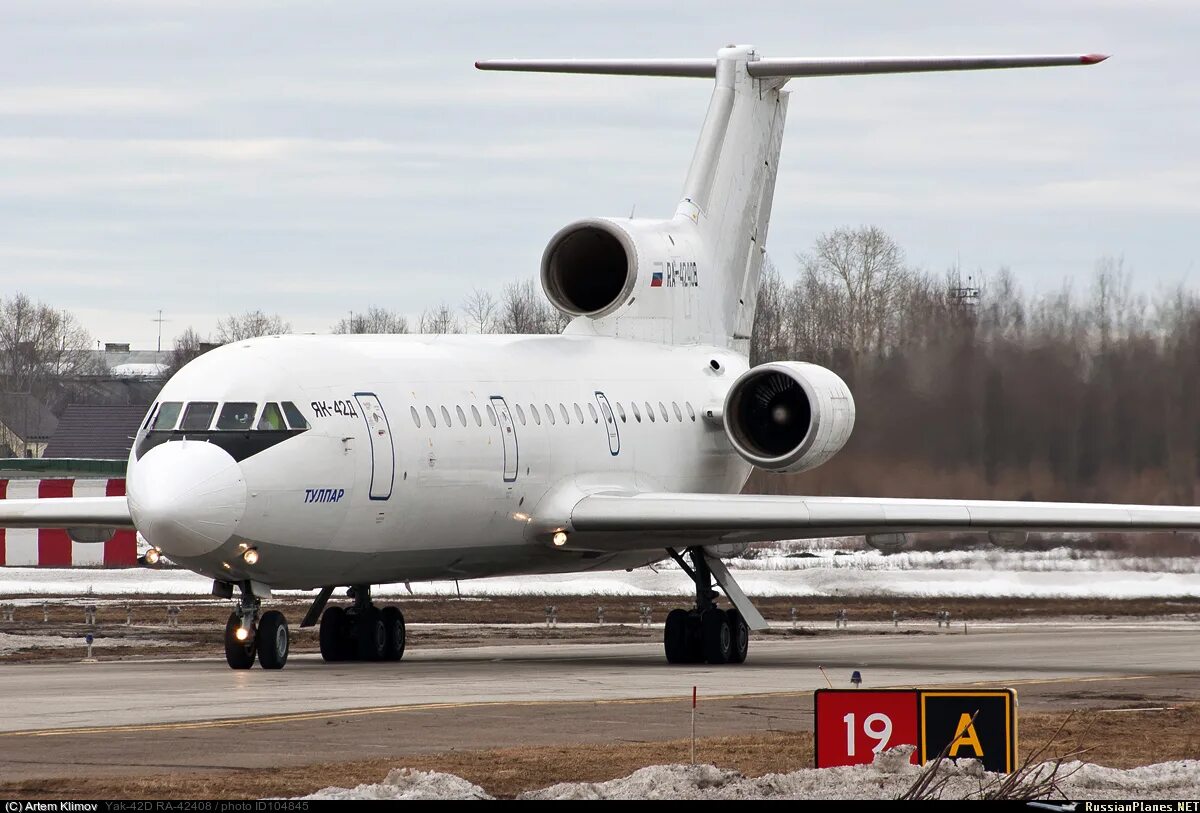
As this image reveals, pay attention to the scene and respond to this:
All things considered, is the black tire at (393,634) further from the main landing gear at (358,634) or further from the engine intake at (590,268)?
the engine intake at (590,268)

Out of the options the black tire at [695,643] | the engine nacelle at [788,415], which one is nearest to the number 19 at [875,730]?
the black tire at [695,643]

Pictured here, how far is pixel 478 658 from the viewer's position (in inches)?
1013

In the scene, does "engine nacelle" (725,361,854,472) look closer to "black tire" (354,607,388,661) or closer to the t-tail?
the t-tail

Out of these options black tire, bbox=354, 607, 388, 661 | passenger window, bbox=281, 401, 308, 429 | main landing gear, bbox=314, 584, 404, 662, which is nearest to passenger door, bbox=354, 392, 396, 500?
passenger window, bbox=281, 401, 308, 429

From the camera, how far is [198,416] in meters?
20.9

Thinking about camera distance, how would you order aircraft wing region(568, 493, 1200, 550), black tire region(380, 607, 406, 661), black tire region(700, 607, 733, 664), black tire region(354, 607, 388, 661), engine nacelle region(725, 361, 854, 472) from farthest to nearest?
engine nacelle region(725, 361, 854, 472) < black tire region(700, 607, 733, 664) < black tire region(380, 607, 406, 661) < black tire region(354, 607, 388, 661) < aircraft wing region(568, 493, 1200, 550)

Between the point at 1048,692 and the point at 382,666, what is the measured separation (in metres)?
7.98

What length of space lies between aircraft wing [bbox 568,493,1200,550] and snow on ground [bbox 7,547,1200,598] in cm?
1387

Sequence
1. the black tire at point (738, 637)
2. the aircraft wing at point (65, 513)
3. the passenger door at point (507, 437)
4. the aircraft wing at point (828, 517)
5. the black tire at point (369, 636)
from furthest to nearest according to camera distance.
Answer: the black tire at point (738, 637) → the black tire at point (369, 636) → the passenger door at point (507, 437) → the aircraft wing at point (65, 513) → the aircraft wing at point (828, 517)

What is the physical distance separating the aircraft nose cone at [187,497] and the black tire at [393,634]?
5133 mm

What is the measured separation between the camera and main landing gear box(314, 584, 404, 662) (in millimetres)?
24969

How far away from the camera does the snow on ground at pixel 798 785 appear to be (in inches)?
433

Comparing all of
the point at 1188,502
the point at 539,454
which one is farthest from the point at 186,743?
the point at 1188,502

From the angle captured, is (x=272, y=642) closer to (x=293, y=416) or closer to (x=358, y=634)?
(x=293, y=416)
